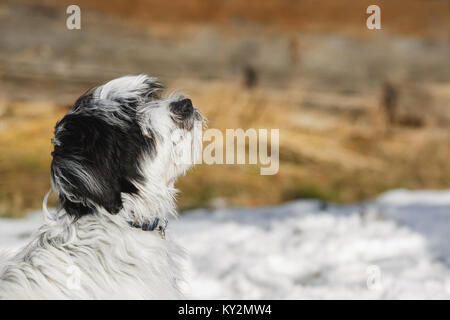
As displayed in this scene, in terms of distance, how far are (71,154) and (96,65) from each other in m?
4.63

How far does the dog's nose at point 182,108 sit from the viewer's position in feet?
8.35

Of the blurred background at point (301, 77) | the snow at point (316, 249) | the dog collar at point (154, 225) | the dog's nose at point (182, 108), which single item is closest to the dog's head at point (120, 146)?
the dog's nose at point (182, 108)

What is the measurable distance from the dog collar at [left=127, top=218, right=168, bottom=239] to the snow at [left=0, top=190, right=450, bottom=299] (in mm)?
531

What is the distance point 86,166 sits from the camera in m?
2.27

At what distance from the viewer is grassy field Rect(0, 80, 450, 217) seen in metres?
7.00

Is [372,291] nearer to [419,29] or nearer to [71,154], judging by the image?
[71,154]

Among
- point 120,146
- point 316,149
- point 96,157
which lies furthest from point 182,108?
point 316,149

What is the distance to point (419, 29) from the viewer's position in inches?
290

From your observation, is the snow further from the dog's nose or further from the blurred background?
the dog's nose

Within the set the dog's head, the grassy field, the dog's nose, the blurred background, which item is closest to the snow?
the grassy field

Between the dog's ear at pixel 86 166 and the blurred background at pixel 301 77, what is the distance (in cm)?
442

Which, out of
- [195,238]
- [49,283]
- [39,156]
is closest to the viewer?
[49,283]

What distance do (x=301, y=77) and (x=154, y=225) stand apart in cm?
509
